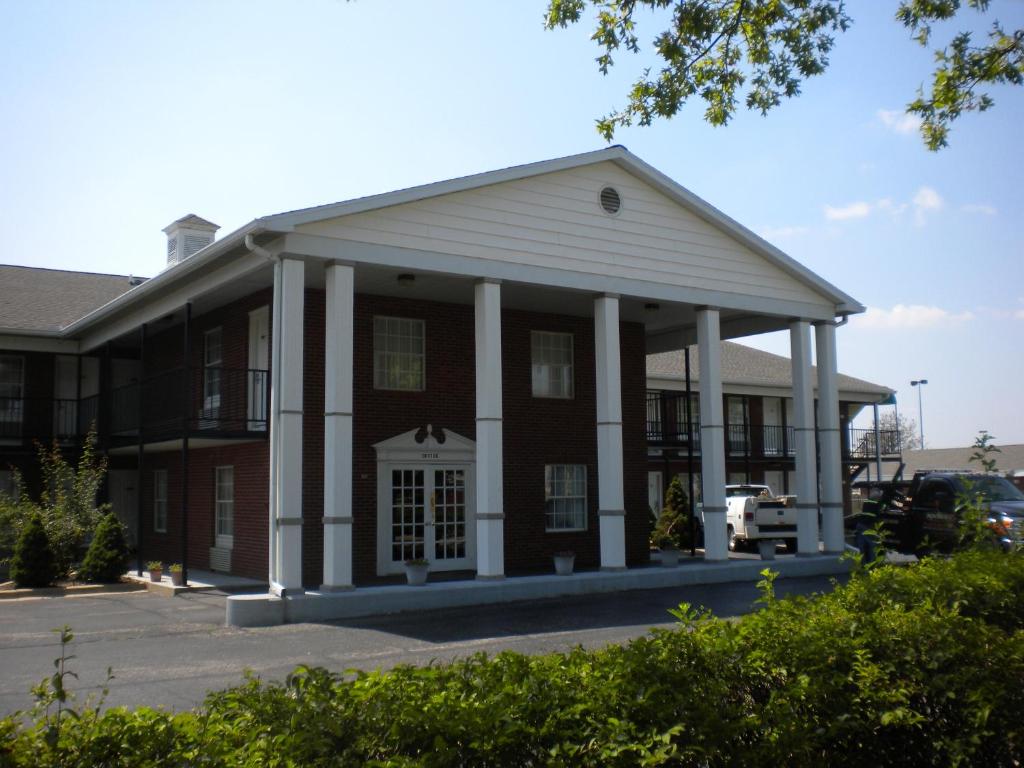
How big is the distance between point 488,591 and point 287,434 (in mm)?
3980

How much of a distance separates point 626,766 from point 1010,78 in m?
10.0

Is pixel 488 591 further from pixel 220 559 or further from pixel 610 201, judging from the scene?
pixel 610 201

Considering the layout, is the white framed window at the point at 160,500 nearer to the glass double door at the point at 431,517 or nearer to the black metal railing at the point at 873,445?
the glass double door at the point at 431,517

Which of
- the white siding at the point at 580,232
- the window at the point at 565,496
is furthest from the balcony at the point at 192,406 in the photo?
the window at the point at 565,496

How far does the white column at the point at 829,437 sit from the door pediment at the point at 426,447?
23.9ft

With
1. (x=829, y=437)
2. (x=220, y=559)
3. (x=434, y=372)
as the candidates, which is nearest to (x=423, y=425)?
(x=434, y=372)

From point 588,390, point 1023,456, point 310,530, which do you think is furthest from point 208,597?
point 1023,456

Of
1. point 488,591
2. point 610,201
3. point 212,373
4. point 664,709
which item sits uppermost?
point 610,201

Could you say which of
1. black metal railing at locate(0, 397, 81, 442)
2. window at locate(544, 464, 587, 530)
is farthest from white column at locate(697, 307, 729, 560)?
black metal railing at locate(0, 397, 81, 442)

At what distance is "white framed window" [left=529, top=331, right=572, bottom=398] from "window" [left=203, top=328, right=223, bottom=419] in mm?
6403

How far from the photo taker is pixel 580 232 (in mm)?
17828

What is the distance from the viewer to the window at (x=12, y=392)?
23.4 meters

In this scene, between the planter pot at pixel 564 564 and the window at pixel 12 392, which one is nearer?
the planter pot at pixel 564 564

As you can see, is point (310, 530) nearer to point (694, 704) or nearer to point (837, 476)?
point (837, 476)
